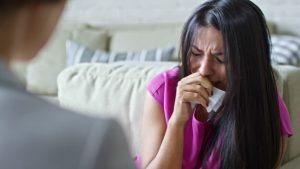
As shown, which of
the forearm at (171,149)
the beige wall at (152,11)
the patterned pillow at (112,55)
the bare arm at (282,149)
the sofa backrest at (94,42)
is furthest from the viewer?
the sofa backrest at (94,42)

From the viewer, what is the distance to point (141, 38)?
11.0 ft

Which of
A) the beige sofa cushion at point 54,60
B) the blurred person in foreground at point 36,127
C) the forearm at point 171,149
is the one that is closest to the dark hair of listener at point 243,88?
the forearm at point 171,149

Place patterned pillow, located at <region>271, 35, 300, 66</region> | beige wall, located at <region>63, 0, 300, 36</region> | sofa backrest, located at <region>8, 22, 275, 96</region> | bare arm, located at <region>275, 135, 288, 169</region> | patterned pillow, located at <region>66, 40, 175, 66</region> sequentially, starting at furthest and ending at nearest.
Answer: sofa backrest, located at <region>8, 22, 275, 96</region>
beige wall, located at <region>63, 0, 300, 36</region>
patterned pillow, located at <region>66, 40, 175, 66</region>
patterned pillow, located at <region>271, 35, 300, 66</region>
bare arm, located at <region>275, 135, 288, 169</region>

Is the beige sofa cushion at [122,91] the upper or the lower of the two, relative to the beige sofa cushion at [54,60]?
upper

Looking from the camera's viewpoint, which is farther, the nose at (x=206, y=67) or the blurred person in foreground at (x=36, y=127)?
the nose at (x=206, y=67)

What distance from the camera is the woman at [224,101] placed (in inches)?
54.7

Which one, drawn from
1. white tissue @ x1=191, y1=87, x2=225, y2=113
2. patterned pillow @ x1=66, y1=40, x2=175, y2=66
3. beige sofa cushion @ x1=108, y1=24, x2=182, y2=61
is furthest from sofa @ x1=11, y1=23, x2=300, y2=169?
beige sofa cushion @ x1=108, y1=24, x2=182, y2=61

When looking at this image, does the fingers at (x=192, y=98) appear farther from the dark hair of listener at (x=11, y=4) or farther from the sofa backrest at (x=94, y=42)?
the sofa backrest at (x=94, y=42)

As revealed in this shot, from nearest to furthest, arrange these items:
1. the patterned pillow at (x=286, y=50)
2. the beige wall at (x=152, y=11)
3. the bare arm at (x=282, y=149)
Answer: the bare arm at (x=282, y=149), the patterned pillow at (x=286, y=50), the beige wall at (x=152, y=11)

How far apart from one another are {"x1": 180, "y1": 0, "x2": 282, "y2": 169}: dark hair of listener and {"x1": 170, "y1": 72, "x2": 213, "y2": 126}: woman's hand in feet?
0.21

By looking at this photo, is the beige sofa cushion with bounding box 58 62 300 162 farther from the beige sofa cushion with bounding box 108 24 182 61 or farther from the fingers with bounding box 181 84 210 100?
the beige sofa cushion with bounding box 108 24 182 61

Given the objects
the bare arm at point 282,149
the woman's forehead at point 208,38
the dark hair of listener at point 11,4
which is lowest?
the bare arm at point 282,149

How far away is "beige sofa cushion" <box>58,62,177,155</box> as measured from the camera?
1.58 m

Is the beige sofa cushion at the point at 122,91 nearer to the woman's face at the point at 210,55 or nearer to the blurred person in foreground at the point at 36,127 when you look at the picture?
the woman's face at the point at 210,55
